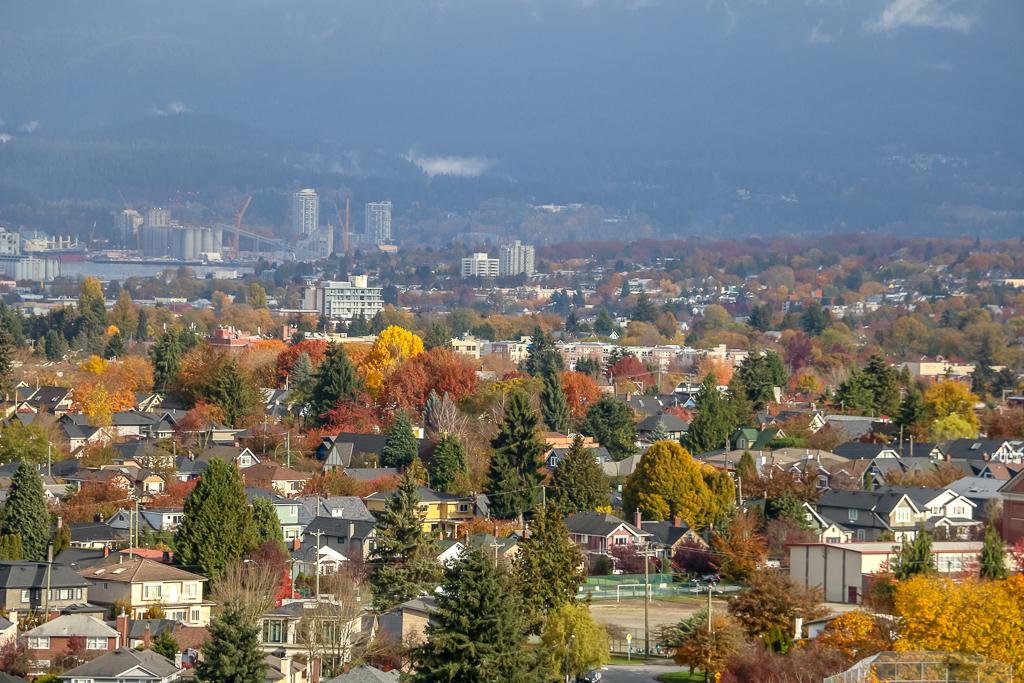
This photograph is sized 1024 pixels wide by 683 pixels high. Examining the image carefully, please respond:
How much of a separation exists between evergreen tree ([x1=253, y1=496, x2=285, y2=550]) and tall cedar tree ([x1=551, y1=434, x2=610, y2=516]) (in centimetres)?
843

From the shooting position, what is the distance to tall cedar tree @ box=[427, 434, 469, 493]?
4366 cm

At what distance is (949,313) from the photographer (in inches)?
5448

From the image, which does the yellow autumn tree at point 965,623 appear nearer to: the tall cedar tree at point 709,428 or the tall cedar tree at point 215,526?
the tall cedar tree at point 215,526

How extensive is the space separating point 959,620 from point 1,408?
40.0 m

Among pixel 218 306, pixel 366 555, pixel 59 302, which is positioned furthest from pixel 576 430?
pixel 59 302

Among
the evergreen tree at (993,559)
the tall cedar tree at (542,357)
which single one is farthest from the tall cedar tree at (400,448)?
the tall cedar tree at (542,357)

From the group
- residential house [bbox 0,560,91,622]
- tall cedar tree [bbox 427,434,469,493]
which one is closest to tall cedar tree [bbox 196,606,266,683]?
residential house [bbox 0,560,91,622]

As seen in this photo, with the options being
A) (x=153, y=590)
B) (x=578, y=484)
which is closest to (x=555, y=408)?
(x=578, y=484)

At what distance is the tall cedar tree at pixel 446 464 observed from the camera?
4366 centimetres

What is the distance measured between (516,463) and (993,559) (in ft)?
50.1

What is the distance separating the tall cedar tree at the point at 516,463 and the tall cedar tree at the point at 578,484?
0.71 m

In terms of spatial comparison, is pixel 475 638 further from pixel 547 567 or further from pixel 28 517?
pixel 28 517

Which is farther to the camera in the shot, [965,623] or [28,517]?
[28,517]

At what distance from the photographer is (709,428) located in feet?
171
